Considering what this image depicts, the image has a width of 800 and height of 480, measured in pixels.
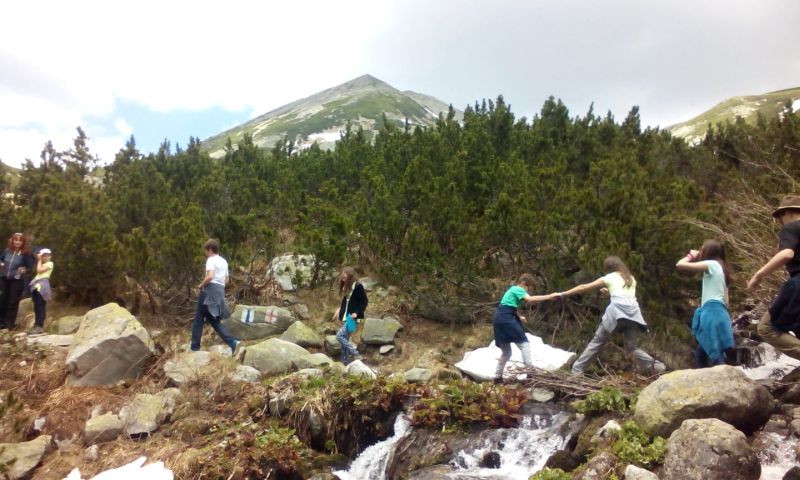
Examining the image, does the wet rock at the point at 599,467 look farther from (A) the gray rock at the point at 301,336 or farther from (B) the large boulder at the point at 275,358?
(A) the gray rock at the point at 301,336

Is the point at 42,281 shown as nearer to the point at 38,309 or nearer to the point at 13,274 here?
the point at 13,274

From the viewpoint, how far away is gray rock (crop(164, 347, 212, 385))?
714 centimetres

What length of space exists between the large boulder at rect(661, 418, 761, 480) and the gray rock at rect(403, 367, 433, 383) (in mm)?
4081

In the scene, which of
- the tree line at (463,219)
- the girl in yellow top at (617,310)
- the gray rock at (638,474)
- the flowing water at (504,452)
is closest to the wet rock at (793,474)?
the gray rock at (638,474)

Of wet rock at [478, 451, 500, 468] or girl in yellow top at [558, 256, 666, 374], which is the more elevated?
girl in yellow top at [558, 256, 666, 374]

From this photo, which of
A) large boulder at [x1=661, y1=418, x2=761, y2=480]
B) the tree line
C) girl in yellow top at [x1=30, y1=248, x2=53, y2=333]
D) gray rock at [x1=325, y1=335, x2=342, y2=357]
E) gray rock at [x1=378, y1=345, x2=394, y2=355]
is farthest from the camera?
gray rock at [x1=378, y1=345, x2=394, y2=355]

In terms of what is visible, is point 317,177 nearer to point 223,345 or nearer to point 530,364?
point 223,345

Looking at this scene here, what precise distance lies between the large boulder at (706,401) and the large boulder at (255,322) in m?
6.83

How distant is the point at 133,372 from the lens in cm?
751

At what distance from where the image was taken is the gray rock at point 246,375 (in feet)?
23.7

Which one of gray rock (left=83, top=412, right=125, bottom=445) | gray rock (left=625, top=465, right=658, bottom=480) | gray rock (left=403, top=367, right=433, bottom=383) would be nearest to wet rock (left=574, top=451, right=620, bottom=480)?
gray rock (left=625, top=465, right=658, bottom=480)

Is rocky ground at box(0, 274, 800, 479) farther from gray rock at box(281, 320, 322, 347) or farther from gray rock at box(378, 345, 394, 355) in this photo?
gray rock at box(378, 345, 394, 355)

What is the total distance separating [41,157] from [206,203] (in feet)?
40.3

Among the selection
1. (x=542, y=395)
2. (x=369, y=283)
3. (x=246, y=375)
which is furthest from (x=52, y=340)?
(x=542, y=395)
